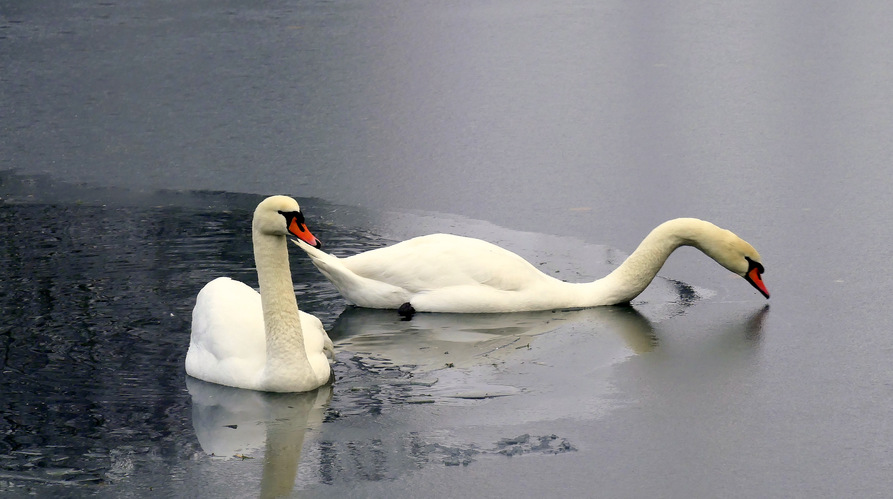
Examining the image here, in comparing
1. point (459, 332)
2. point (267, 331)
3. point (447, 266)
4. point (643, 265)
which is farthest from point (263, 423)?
point (643, 265)

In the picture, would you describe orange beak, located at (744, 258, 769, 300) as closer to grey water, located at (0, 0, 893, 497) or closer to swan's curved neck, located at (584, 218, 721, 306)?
grey water, located at (0, 0, 893, 497)

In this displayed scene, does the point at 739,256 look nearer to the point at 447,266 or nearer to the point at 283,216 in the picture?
the point at 447,266

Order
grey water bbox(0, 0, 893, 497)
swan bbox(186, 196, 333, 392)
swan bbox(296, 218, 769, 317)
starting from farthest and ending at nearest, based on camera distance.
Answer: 1. swan bbox(296, 218, 769, 317)
2. swan bbox(186, 196, 333, 392)
3. grey water bbox(0, 0, 893, 497)

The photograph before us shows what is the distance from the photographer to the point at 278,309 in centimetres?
598

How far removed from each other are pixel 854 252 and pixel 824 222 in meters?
0.69

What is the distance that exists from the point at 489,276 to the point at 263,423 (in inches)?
84.1

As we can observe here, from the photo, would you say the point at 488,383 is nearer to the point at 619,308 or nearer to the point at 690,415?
the point at 690,415

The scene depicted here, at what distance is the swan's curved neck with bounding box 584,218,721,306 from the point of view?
7.46 metres

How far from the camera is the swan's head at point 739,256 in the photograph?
7.48 meters

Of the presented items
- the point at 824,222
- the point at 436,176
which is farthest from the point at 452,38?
the point at 824,222

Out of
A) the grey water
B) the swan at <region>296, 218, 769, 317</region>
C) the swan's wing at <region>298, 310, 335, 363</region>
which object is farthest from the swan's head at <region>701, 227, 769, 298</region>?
the swan's wing at <region>298, 310, 335, 363</region>

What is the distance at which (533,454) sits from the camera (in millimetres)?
5266

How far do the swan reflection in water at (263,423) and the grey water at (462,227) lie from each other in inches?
0.8

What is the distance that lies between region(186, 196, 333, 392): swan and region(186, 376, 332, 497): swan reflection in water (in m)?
0.06
